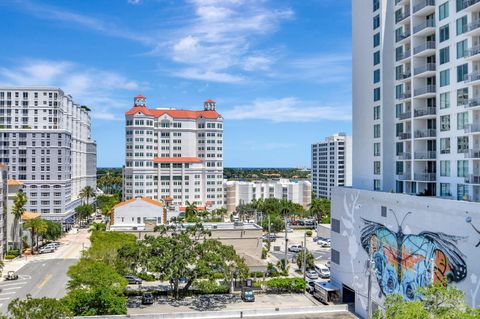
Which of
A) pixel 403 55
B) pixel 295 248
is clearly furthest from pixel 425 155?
pixel 295 248

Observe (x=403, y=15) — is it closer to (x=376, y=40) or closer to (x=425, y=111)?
(x=376, y=40)

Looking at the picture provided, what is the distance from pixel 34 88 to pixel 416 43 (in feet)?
294

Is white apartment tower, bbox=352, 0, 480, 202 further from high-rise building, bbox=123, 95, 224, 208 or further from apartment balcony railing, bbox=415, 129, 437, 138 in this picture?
high-rise building, bbox=123, 95, 224, 208

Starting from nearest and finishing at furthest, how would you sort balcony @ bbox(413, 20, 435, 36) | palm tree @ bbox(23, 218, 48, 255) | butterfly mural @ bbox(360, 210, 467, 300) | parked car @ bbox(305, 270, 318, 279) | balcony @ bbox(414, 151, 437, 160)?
butterfly mural @ bbox(360, 210, 467, 300), balcony @ bbox(413, 20, 435, 36), balcony @ bbox(414, 151, 437, 160), parked car @ bbox(305, 270, 318, 279), palm tree @ bbox(23, 218, 48, 255)

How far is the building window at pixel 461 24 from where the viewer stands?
34250mm

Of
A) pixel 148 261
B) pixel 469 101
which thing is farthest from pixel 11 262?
pixel 469 101

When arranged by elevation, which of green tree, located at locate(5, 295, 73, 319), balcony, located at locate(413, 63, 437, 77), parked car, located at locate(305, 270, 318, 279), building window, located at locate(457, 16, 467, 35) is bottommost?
parked car, located at locate(305, 270, 318, 279)

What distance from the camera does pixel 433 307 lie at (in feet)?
79.3

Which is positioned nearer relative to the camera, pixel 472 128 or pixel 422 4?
pixel 472 128

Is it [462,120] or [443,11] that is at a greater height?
[443,11]

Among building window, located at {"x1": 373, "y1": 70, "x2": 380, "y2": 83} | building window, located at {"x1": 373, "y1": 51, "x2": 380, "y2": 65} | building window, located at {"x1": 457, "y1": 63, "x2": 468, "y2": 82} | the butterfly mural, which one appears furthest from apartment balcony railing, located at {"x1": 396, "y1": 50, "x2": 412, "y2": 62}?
the butterfly mural

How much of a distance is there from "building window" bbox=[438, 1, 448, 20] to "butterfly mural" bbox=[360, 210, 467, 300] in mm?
15834

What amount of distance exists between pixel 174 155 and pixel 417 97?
9519cm

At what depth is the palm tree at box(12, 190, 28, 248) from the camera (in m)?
74.8
